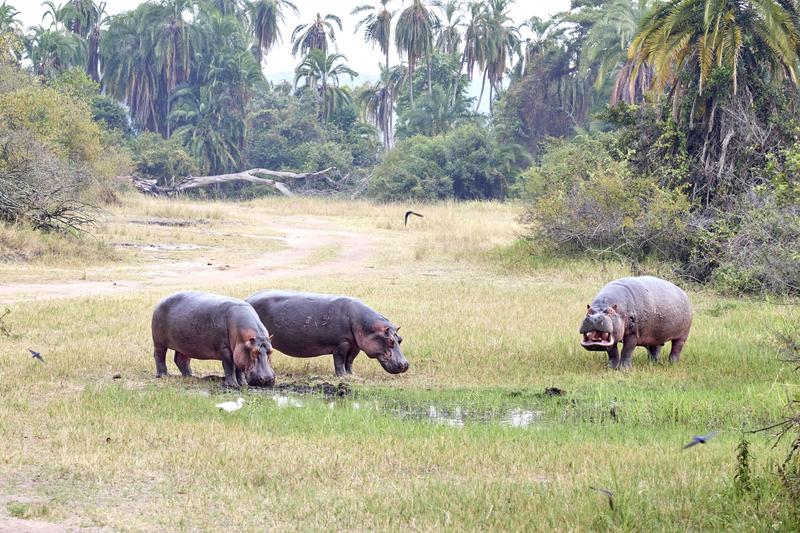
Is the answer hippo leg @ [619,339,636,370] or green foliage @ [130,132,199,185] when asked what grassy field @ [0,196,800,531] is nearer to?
hippo leg @ [619,339,636,370]

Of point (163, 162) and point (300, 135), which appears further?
point (300, 135)

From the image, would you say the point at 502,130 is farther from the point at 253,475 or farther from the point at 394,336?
the point at 253,475

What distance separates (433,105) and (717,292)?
50.3m

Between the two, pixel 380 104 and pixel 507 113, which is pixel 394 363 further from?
pixel 380 104

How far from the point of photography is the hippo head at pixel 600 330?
35.6 feet

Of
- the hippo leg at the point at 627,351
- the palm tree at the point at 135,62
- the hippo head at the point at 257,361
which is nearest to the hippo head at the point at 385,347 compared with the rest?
the hippo head at the point at 257,361

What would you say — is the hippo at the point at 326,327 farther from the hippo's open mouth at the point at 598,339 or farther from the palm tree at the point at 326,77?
the palm tree at the point at 326,77

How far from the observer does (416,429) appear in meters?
8.02

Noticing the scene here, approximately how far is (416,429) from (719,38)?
13861 mm

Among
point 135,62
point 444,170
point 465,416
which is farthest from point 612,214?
point 135,62

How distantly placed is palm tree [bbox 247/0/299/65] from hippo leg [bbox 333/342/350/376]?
227ft

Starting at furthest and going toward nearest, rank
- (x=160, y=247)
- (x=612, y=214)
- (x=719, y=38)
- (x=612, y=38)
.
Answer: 1. (x=612, y=38)
2. (x=160, y=247)
3. (x=612, y=214)
4. (x=719, y=38)

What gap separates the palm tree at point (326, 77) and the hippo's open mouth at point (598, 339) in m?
58.6

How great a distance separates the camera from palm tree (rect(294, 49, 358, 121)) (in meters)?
68.4
